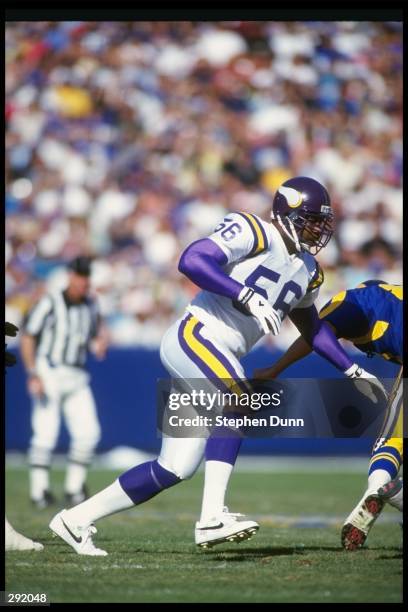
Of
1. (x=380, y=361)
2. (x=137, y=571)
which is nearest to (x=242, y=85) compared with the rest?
(x=380, y=361)

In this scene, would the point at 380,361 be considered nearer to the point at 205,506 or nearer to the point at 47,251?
the point at 47,251

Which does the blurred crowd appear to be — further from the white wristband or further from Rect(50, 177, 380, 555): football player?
Rect(50, 177, 380, 555): football player

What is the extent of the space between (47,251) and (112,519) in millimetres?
5532

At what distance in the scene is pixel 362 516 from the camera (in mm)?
4812

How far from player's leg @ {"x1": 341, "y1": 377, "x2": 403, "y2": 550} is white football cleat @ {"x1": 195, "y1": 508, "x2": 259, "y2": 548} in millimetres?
795

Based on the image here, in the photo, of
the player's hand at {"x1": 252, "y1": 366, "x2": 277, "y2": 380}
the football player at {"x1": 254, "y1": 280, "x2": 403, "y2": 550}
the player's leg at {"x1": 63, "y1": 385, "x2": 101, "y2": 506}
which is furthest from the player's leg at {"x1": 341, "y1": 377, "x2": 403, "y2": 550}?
the player's leg at {"x1": 63, "y1": 385, "x2": 101, "y2": 506}

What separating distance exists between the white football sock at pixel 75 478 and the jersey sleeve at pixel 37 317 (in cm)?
113

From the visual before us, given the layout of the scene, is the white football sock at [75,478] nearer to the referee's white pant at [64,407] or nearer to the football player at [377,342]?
the referee's white pant at [64,407]

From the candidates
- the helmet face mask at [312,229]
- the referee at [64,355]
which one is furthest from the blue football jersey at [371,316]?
the referee at [64,355]

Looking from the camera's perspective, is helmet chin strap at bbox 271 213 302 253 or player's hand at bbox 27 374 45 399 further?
player's hand at bbox 27 374 45 399

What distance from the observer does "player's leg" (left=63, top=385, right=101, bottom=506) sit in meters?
7.77

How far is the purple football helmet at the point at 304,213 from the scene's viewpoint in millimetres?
4609

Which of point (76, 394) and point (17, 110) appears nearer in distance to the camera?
point (76, 394)
